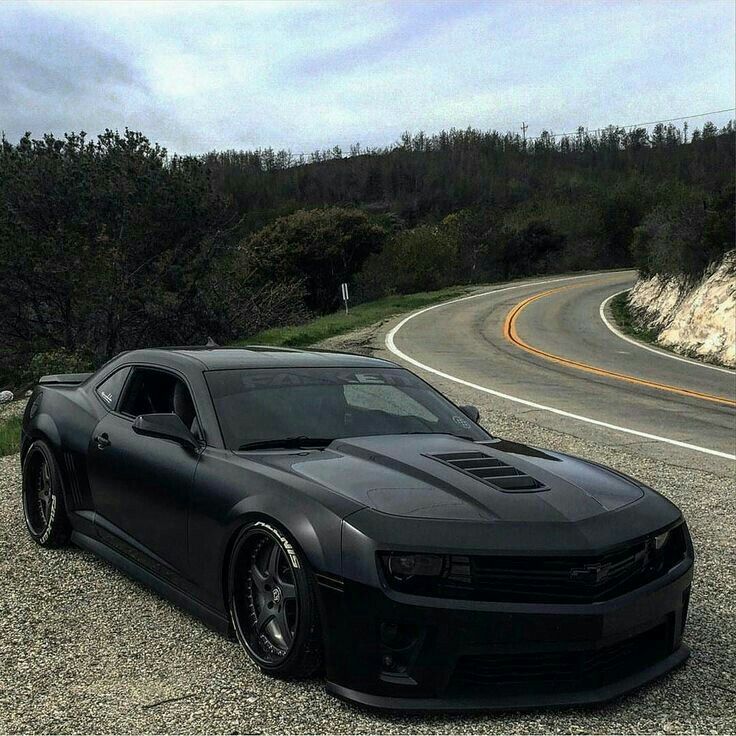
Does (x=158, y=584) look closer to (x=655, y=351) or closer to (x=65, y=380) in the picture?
(x=65, y=380)

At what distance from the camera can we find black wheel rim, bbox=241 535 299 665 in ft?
10.7

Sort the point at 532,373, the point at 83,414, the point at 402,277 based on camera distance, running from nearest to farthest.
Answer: the point at 83,414
the point at 532,373
the point at 402,277

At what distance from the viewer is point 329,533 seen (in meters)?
3.05

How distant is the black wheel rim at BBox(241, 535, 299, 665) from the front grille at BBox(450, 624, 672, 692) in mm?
718

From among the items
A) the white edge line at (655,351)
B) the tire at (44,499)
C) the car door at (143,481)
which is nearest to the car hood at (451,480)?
the car door at (143,481)

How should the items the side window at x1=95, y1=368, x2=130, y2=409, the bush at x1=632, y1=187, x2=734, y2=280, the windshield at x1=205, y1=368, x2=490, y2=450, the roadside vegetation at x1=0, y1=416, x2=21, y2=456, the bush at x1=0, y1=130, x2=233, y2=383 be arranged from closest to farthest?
the windshield at x1=205, y1=368, x2=490, y2=450
the side window at x1=95, y1=368, x2=130, y2=409
the roadside vegetation at x1=0, y1=416, x2=21, y2=456
the bush at x1=0, y1=130, x2=233, y2=383
the bush at x1=632, y1=187, x2=734, y2=280

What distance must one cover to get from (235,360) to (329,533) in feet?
5.67

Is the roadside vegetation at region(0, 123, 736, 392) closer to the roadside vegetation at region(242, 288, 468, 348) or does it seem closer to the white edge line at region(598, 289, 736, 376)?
the roadside vegetation at region(242, 288, 468, 348)

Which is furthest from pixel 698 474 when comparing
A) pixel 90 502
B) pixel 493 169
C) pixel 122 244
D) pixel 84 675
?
pixel 493 169

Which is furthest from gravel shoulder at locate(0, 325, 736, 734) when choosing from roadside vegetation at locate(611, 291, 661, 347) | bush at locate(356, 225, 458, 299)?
bush at locate(356, 225, 458, 299)

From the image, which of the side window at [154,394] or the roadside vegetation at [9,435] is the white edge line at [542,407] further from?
the roadside vegetation at [9,435]

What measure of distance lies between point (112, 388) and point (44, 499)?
3.34ft

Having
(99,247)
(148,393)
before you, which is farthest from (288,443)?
(99,247)

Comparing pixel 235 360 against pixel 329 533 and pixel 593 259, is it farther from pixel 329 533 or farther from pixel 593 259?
pixel 593 259
